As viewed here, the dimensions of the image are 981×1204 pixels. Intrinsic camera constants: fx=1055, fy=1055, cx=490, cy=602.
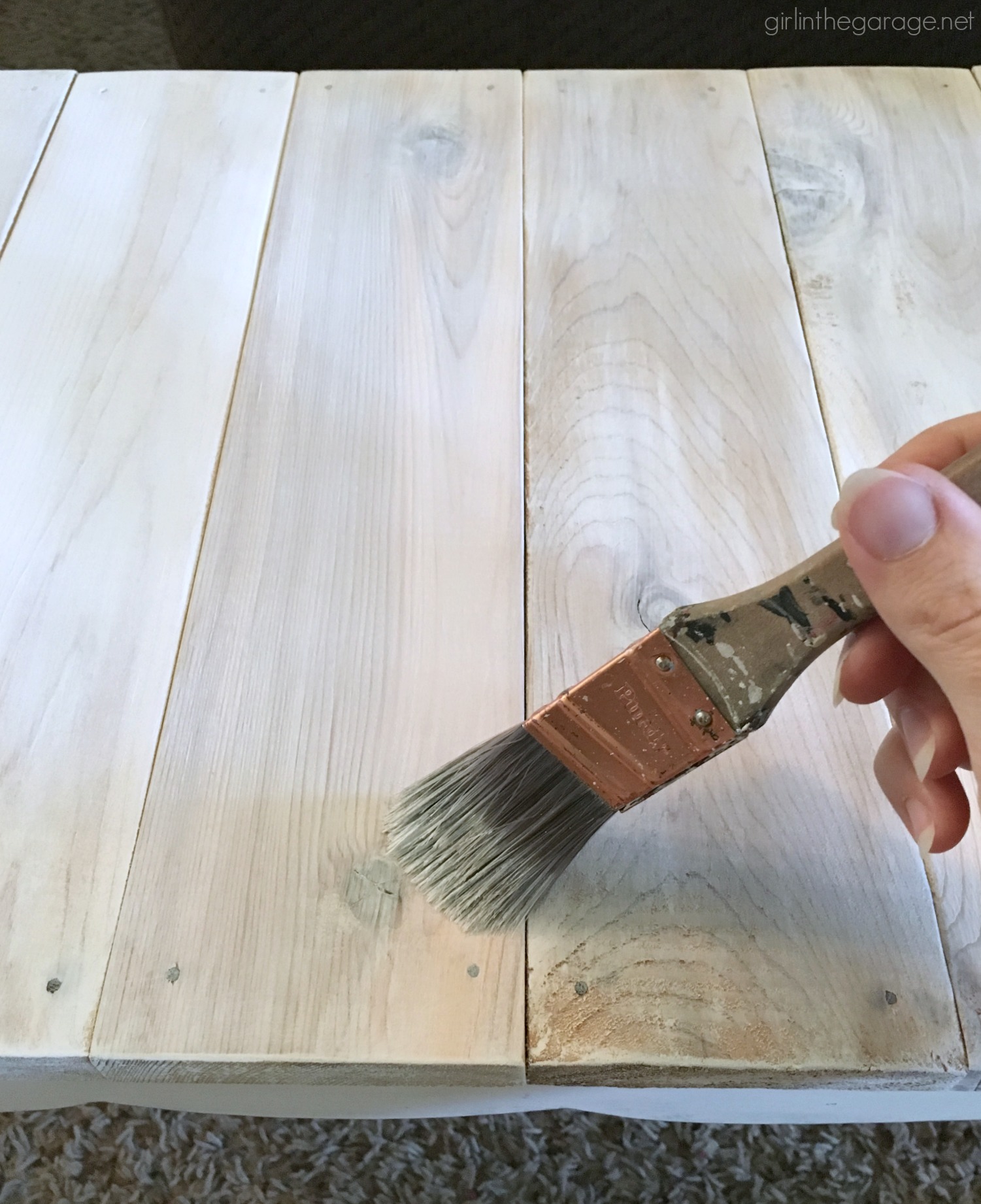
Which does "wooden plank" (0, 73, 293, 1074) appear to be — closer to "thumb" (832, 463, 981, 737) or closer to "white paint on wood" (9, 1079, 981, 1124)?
"white paint on wood" (9, 1079, 981, 1124)

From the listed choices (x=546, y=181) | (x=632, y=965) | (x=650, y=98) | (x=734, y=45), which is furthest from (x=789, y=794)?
(x=734, y=45)

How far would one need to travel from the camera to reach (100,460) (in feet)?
2.27

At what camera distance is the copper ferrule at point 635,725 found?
1.54 ft

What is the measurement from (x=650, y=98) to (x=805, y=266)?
0.25 m

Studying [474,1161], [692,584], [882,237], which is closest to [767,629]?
[692,584]

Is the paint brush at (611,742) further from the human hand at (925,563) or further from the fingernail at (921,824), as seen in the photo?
the fingernail at (921,824)

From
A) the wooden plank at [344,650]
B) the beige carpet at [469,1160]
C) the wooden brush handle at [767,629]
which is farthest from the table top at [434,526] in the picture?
the beige carpet at [469,1160]

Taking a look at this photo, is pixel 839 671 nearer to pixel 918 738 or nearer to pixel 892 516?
pixel 918 738

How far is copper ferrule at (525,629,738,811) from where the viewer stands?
47 cm

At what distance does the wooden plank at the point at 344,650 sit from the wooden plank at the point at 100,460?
0.02m

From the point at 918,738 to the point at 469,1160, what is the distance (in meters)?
0.56

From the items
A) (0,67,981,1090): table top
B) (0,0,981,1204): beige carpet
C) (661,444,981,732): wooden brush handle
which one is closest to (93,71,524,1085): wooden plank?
(0,67,981,1090): table top

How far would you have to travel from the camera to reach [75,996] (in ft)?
1.65

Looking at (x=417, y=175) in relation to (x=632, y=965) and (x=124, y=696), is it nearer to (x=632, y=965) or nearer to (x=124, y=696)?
(x=124, y=696)
